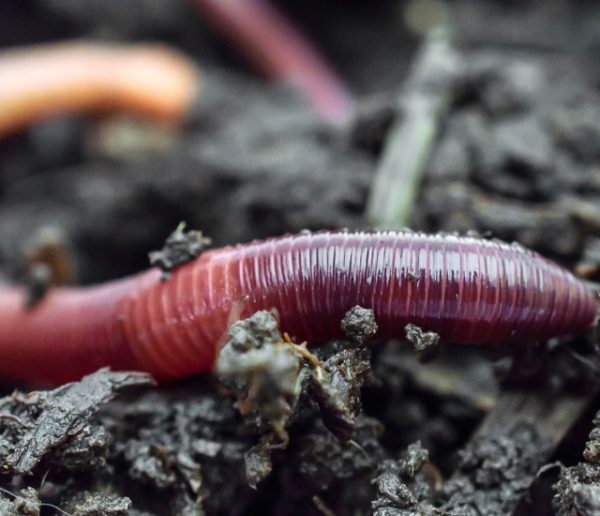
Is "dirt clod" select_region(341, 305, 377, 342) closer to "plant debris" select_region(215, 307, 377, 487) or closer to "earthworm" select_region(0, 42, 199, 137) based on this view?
"plant debris" select_region(215, 307, 377, 487)

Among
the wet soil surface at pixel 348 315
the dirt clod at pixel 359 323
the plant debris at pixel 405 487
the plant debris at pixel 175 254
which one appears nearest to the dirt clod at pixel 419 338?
the wet soil surface at pixel 348 315

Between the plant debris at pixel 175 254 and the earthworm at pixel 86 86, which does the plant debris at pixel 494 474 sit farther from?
the earthworm at pixel 86 86

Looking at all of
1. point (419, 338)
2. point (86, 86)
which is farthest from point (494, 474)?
point (86, 86)

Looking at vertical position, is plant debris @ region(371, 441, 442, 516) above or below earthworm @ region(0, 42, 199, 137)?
below

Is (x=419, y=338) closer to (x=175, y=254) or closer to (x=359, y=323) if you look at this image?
(x=359, y=323)

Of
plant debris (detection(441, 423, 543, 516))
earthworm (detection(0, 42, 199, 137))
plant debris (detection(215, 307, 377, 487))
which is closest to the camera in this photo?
plant debris (detection(215, 307, 377, 487))

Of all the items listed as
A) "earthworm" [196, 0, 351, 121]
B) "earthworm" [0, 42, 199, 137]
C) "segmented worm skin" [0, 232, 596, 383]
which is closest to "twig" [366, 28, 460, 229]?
"segmented worm skin" [0, 232, 596, 383]
